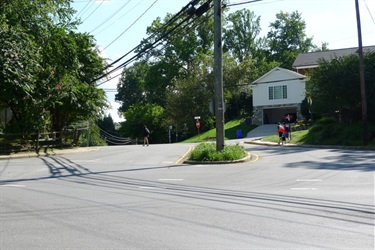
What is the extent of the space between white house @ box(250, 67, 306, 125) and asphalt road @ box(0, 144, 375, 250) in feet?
122

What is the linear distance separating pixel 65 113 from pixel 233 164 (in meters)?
17.1

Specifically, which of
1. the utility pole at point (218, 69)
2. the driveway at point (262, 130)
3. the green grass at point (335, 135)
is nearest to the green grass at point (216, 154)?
the utility pole at point (218, 69)

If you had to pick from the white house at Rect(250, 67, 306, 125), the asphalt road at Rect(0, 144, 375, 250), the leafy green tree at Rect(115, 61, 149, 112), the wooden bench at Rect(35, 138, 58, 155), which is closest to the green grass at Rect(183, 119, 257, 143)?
the white house at Rect(250, 67, 306, 125)

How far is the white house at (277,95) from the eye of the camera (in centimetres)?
5159

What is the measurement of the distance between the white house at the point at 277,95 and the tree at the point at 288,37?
1073 inches

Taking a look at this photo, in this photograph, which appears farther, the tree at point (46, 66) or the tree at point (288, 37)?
the tree at point (288, 37)

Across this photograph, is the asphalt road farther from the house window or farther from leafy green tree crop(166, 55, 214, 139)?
leafy green tree crop(166, 55, 214, 139)

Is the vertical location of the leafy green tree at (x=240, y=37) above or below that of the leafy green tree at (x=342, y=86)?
above

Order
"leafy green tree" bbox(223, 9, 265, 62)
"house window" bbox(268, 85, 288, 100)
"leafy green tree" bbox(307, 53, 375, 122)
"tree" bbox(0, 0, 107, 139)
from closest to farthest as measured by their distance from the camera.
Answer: "tree" bbox(0, 0, 107, 139), "leafy green tree" bbox(307, 53, 375, 122), "house window" bbox(268, 85, 288, 100), "leafy green tree" bbox(223, 9, 265, 62)

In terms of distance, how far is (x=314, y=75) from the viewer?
29562mm

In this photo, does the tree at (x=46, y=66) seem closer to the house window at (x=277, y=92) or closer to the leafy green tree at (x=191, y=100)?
the leafy green tree at (x=191, y=100)

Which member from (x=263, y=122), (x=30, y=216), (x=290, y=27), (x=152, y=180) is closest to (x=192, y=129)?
(x=263, y=122)

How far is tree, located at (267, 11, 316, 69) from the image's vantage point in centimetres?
8206

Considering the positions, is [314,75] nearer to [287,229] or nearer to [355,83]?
[355,83]
